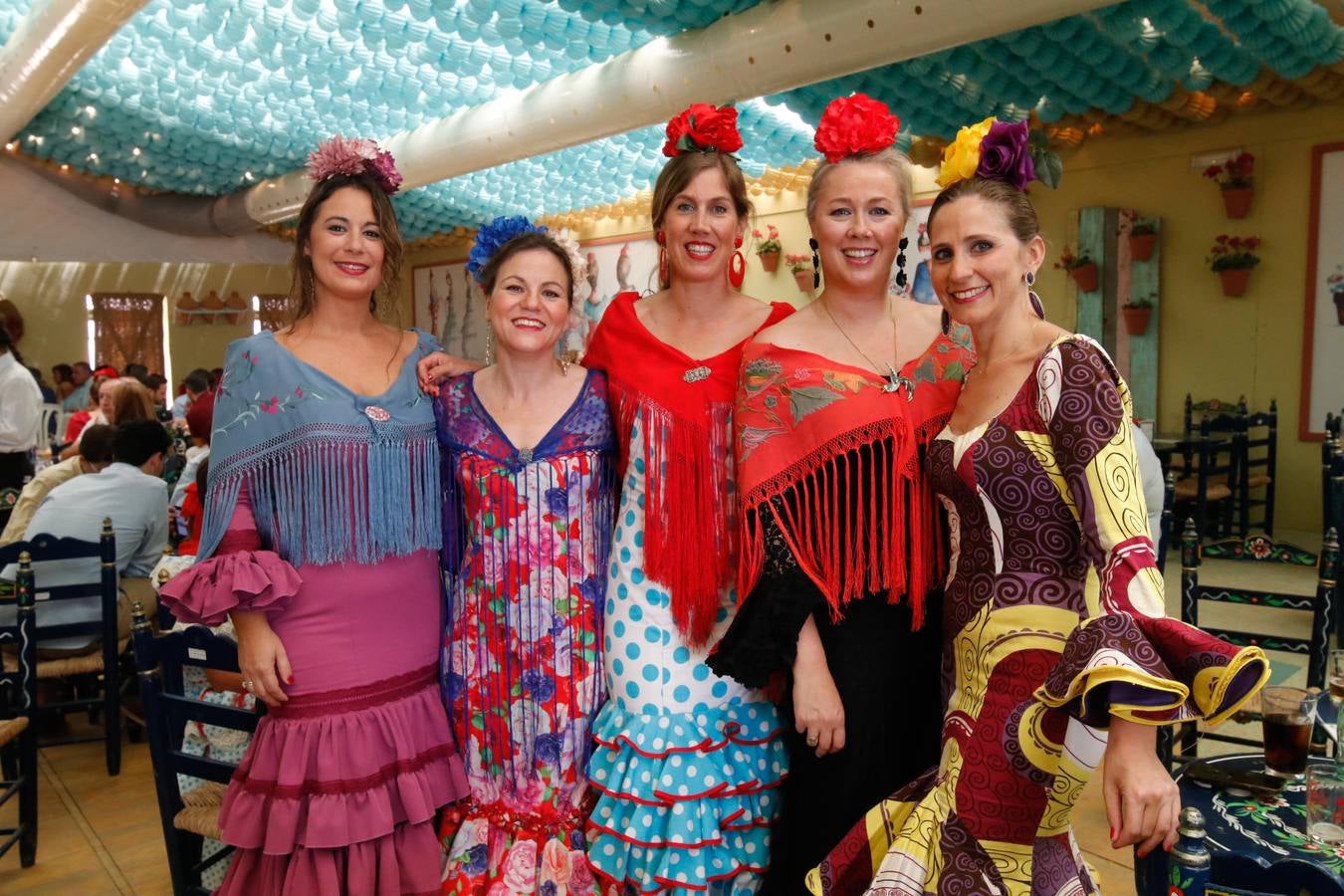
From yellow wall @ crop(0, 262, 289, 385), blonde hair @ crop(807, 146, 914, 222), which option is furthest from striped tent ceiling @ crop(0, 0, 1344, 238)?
yellow wall @ crop(0, 262, 289, 385)

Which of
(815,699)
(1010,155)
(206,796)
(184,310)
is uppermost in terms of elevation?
(184,310)

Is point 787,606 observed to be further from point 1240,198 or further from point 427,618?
point 1240,198

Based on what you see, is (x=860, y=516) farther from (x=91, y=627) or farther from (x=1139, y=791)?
(x=91, y=627)

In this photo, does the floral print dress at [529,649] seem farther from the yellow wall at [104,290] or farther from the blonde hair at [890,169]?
the yellow wall at [104,290]

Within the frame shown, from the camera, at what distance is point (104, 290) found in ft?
46.0

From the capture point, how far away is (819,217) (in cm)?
198

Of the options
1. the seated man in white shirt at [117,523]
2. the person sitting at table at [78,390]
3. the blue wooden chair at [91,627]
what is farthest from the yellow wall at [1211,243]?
the person sitting at table at [78,390]

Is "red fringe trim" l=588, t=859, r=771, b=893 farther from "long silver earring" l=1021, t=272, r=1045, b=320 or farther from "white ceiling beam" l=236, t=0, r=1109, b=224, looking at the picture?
"white ceiling beam" l=236, t=0, r=1109, b=224

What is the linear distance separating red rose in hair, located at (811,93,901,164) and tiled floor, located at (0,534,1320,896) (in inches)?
81.3

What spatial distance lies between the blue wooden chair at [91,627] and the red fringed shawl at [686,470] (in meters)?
2.39

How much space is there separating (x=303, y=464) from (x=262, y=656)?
39 cm

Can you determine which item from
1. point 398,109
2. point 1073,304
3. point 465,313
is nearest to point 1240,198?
point 1073,304

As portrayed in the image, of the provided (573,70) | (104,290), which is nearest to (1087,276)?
(573,70)

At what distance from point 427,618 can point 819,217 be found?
117 centimetres
